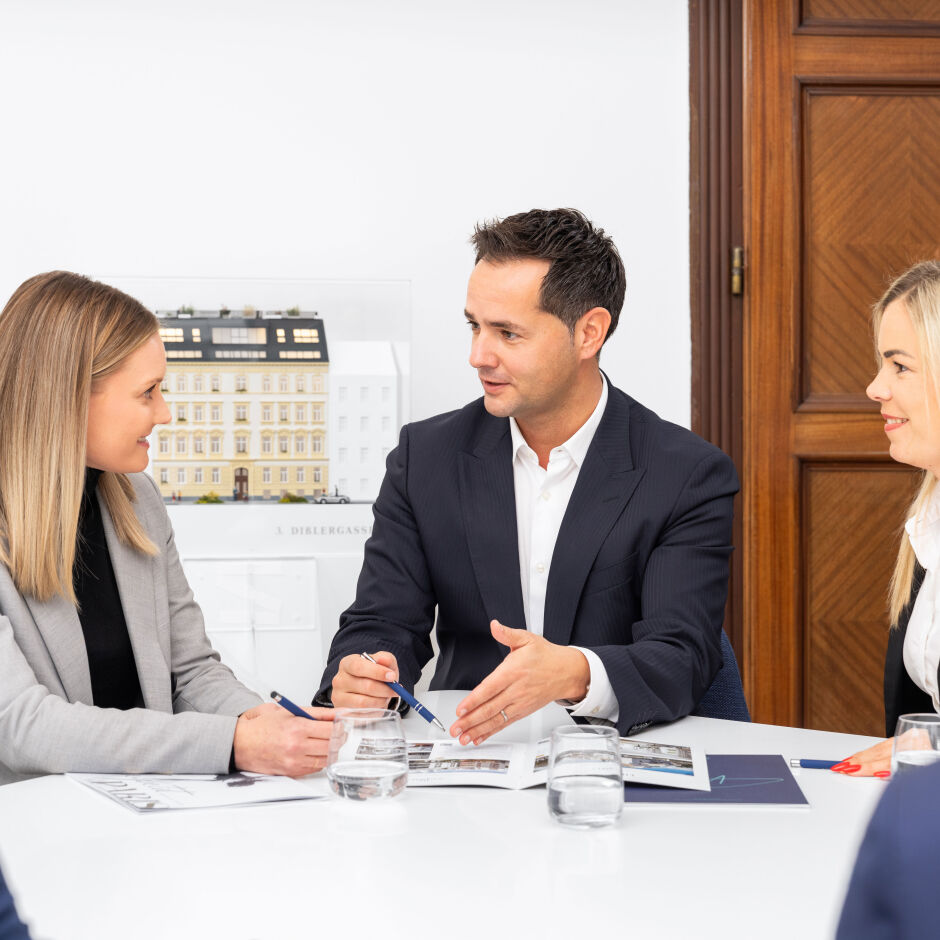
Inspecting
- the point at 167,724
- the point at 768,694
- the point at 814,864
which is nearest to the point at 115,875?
the point at 167,724

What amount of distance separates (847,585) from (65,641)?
2386mm

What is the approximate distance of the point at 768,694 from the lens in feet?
11.0

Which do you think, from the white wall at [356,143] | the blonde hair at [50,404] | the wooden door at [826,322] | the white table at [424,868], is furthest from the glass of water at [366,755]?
the wooden door at [826,322]

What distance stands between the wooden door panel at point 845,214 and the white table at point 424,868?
6.87 ft

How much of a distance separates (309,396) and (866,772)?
2032 mm

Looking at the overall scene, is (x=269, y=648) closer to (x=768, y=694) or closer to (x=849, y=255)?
(x=768, y=694)

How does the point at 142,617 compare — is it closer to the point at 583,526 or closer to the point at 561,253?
the point at 583,526

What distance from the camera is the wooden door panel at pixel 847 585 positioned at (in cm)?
335

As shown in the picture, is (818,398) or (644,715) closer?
(644,715)

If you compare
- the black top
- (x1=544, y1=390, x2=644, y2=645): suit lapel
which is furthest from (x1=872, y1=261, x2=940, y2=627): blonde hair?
the black top

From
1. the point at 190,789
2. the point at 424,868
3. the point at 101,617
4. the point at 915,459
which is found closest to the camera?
the point at 424,868

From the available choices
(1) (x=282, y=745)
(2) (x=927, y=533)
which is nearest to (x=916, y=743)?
(1) (x=282, y=745)

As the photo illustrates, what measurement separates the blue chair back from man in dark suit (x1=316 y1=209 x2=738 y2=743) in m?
0.09

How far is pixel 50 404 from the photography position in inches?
72.5
